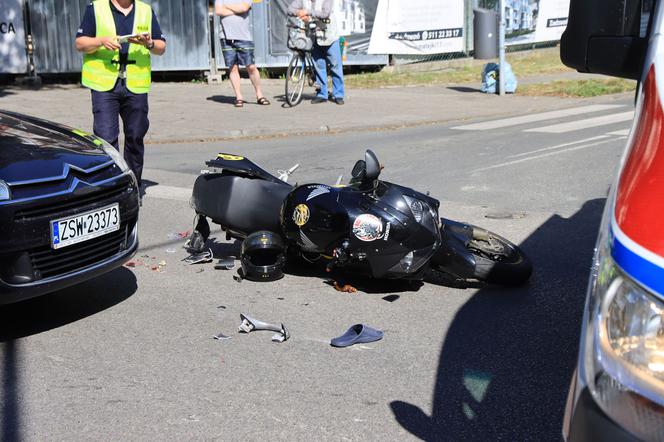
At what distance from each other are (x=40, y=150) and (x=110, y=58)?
2.98 metres

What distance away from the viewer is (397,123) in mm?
13539

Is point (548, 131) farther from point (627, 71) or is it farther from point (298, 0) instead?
point (627, 71)

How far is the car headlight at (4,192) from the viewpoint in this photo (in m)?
4.30

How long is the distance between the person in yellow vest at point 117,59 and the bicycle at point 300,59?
24.0 feet

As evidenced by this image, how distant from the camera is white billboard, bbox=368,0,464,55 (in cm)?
2127

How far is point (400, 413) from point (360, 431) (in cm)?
25

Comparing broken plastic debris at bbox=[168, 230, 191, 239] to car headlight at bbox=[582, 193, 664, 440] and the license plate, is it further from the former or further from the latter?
car headlight at bbox=[582, 193, 664, 440]

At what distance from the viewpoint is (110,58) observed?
25.0 ft

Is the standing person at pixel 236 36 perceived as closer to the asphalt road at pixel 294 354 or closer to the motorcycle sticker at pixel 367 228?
the asphalt road at pixel 294 354

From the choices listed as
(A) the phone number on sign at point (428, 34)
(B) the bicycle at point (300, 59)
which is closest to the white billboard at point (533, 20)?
(A) the phone number on sign at point (428, 34)

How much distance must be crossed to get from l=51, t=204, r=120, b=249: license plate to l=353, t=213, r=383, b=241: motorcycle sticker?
4.59 ft

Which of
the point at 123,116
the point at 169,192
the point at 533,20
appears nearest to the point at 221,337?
the point at 123,116

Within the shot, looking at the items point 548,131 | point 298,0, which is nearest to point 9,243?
point 548,131

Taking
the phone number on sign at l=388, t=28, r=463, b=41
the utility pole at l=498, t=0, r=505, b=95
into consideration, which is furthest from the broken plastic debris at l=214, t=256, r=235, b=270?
the phone number on sign at l=388, t=28, r=463, b=41
